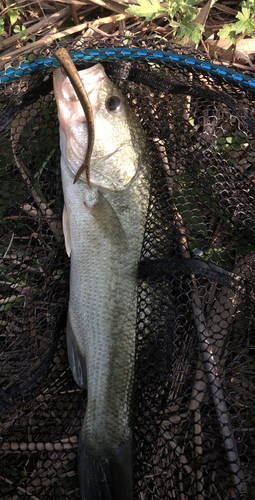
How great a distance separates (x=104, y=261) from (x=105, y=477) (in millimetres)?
1331

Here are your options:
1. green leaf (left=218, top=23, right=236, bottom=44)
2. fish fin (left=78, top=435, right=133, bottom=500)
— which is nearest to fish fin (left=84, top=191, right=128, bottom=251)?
fish fin (left=78, top=435, right=133, bottom=500)

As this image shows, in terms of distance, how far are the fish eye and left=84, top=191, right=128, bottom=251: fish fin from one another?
0.65 meters

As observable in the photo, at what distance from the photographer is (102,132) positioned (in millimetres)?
2547

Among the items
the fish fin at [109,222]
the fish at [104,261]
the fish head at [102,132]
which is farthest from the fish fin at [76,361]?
the fish head at [102,132]

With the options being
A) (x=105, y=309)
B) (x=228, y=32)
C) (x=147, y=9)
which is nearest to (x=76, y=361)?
(x=105, y=309)

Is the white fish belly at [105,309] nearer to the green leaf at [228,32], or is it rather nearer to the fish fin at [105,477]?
the fish fin at [105,477]

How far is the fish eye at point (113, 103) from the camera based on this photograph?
2.55 meters

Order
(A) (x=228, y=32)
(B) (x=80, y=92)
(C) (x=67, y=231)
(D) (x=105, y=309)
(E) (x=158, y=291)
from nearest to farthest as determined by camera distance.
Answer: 1. (B) (x=80, y=92)
2. (D) (x=105, y=309)
3. (E) (x=158, y=291)
4. (C) (x=67, y=231)
5. (A) (x=228, y=32)

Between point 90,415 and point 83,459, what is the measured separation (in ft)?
0.87

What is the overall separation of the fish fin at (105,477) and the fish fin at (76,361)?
434 mm

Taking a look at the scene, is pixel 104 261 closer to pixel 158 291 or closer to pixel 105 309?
pixel 105 309

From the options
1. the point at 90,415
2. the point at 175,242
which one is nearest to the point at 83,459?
the point at 90,415

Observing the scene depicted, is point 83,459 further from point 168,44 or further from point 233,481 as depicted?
point 168,44

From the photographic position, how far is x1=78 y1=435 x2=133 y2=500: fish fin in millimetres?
2186
